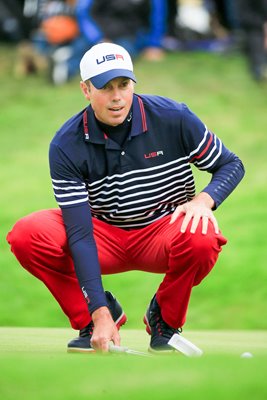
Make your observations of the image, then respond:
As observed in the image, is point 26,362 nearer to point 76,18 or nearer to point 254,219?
point 254,219

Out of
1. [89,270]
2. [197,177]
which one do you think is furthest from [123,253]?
[197,177]

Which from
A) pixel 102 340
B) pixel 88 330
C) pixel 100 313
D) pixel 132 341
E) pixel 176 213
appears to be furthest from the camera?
pixel 132 341

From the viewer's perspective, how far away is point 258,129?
42.7ft

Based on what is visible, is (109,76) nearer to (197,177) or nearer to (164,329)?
(164,329)

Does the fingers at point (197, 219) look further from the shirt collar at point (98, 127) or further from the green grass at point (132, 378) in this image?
the green grass at point (132, 378)

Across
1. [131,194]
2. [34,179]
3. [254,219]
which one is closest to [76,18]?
[34,179]

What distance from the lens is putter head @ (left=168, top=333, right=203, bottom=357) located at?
Answer: 507 centimetres

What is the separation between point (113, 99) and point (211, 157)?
54 cm

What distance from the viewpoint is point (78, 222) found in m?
5.23

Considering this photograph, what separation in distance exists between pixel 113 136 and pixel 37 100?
27.4ft

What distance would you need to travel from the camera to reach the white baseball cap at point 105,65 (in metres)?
5.12

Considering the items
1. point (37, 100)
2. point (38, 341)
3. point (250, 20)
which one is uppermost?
point (250, 20)

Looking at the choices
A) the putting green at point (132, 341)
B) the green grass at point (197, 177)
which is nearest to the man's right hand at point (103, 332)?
the putting green at point (132, 341)

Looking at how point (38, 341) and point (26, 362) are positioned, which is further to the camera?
point (38, 341)
